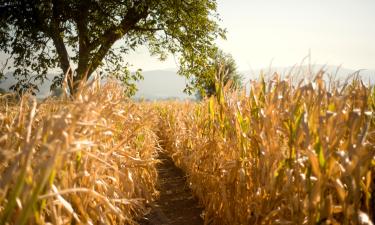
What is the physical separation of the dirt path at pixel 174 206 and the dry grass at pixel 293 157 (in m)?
0.23

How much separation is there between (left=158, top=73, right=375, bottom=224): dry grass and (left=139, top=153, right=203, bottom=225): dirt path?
0.23 metres

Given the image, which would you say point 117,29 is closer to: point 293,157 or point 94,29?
point 94,29

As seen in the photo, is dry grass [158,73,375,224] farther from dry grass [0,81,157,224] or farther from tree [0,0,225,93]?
tree [0,0,225,93]

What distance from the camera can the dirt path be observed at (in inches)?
125

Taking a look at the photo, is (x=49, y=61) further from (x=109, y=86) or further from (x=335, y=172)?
(x=335, y=172)

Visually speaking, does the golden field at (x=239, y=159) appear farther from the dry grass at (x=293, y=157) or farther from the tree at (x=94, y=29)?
the tree at (x=94, y=29)

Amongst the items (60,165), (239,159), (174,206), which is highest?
(60,165)

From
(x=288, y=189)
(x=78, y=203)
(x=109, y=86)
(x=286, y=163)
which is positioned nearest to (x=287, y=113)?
(x=286, y=163)

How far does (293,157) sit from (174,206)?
2.00 metres

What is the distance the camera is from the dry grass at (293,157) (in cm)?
159

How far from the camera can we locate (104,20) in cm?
970

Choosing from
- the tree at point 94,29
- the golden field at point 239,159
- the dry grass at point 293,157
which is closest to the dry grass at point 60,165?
the golden field at point 239,159

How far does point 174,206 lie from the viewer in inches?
143

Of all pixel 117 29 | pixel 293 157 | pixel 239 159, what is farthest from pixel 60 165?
pixel 117 29
